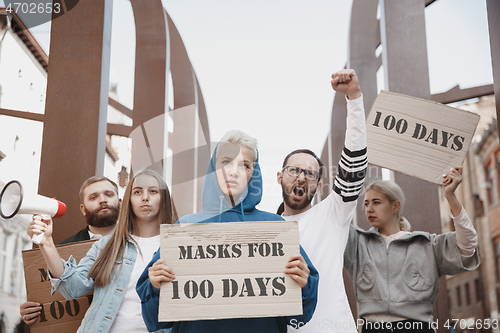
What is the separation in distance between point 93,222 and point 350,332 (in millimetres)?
1785

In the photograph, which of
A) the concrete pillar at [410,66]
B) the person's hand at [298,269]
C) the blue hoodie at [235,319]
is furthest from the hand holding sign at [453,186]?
the concrete pillar at [410,66]

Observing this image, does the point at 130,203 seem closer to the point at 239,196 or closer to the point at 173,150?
the point at 239,196

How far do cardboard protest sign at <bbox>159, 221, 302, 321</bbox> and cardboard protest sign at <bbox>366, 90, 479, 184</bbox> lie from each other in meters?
1.28

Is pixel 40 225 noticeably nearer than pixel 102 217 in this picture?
Yes

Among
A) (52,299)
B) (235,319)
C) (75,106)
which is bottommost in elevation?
(235,319)

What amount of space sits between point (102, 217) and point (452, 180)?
2134 mm

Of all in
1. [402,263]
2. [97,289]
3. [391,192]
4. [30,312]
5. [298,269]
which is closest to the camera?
[298,269]

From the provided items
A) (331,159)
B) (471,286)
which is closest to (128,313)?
(331,159)

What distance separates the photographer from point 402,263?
283cm

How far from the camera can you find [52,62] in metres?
4.30

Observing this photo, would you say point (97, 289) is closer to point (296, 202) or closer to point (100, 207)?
point (100, 207)

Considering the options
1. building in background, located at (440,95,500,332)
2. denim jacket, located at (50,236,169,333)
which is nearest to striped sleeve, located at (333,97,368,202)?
denim jacket, located at (50,236,169,333)

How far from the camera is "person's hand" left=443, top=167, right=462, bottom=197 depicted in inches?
104

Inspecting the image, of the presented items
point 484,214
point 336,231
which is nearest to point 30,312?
point 336,231
